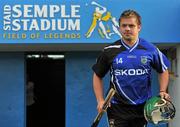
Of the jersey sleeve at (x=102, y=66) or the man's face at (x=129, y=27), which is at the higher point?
the man's face at (x=129, y=27)

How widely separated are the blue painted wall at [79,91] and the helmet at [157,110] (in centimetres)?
596

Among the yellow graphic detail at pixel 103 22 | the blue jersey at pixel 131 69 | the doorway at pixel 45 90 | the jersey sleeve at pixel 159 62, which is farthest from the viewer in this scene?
the doorway at pixel 45 90

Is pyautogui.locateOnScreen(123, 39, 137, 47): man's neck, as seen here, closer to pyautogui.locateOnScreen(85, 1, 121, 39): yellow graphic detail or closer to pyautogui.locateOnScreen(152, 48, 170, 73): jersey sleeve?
pyautogui.locateOnScreen(152, 48, 170, 73): jersey sleeve

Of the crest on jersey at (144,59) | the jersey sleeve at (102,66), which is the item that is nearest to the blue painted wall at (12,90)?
the jersey sleeve at (102,66)

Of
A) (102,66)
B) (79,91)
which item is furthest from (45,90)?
(102,66)

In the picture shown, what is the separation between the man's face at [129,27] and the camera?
4.37 metres

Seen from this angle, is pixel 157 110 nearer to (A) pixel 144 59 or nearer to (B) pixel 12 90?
(A) pixel 144 59

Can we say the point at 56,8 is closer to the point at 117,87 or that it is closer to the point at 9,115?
the point at 9,115

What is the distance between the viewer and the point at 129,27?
14.4 feet

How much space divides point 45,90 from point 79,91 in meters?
1.71

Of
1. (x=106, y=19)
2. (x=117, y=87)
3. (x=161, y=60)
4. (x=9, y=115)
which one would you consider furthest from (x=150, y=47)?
(x=9, y=115)

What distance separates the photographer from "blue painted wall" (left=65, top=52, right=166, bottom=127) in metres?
10.4

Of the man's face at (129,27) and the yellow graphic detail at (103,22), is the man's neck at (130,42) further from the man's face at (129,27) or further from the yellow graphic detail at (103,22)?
the yellow graphic detail at (103,22)

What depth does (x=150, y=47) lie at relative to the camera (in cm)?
459
